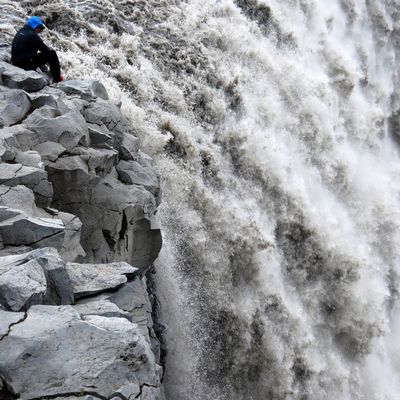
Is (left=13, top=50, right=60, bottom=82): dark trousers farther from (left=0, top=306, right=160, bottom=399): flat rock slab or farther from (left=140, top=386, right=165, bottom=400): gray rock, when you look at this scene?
(left=140, top=386, right=165, bottom=400): gray rock

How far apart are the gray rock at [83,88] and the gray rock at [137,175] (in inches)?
59.9

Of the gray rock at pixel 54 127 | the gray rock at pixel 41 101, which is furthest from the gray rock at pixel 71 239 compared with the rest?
the gray rock at pixel 41 101

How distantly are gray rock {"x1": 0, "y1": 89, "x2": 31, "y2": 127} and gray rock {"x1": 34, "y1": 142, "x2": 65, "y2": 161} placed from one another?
608mm

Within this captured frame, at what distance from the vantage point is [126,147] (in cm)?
949

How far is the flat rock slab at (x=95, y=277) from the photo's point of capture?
549 centimetres

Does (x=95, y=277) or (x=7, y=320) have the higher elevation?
(x=7, y=320)

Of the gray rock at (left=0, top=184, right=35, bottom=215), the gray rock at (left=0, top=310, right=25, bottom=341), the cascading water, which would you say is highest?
the gray rock at (left=0, top=310, right=25, bottom=341)

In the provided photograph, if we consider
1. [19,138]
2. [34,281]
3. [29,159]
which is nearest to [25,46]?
[19,138]

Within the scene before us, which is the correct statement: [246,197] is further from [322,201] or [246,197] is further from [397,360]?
[397,360]

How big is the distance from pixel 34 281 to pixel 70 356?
0.86m

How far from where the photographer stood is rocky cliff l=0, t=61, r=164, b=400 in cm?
410

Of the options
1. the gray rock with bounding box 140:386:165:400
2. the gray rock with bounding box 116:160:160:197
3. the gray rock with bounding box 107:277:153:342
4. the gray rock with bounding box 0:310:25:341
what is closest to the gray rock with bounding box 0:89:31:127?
the gray rock with bounding box 116:160:160:197

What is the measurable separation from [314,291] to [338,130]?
259 inches

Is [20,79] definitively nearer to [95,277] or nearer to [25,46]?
[25,46]
